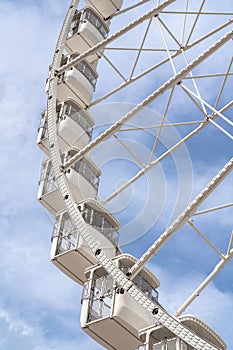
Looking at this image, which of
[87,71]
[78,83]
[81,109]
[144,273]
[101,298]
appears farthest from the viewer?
[87,71]

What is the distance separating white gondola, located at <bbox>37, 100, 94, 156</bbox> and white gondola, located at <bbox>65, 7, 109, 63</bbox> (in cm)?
259

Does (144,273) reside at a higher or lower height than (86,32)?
lower

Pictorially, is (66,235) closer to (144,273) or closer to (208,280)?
(144,273)

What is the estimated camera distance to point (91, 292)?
1348 centimetres

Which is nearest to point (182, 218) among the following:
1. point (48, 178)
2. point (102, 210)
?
point (102, 210)

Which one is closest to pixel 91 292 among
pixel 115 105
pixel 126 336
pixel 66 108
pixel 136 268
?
pixel 126 336

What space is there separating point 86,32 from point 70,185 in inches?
264

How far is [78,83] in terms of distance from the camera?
64.2 ft

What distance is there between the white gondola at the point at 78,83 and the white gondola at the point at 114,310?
6.17 m

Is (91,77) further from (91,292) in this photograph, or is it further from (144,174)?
(91,292)

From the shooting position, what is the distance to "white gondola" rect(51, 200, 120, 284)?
48.3 ft

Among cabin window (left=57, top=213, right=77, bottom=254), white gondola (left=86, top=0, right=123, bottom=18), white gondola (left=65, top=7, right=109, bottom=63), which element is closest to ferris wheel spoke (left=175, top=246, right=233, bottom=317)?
cabin window (left=57, top=213, right=77, bottom=254)

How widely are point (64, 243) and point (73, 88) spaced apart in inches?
212

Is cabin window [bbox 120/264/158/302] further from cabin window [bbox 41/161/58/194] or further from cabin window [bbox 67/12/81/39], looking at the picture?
cabin window [bbox 67/12/81/39]
